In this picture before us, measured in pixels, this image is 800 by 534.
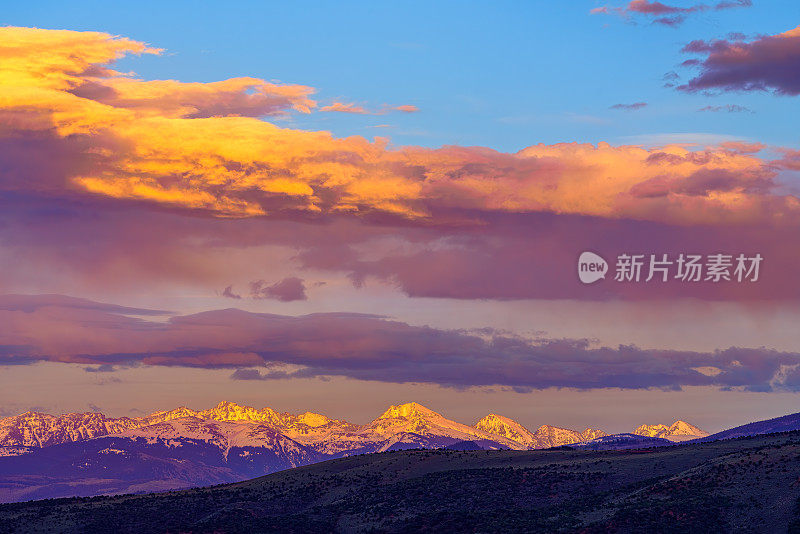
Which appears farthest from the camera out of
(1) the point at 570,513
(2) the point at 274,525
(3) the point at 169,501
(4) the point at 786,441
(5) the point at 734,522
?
(3) the point at 169,501

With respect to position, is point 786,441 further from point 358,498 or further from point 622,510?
point 358,498

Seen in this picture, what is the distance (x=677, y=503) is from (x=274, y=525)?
53712 mm

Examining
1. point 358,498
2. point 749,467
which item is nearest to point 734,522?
point 749,467

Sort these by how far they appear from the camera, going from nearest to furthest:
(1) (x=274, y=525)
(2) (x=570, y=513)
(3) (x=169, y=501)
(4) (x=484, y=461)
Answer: (2) (x=570, y=513), (1) (x=274, y=525), (3) (x=169, y=501), (4) (x=484, y=461)

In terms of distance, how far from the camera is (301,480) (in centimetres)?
16912

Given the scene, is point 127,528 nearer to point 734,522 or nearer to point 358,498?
point 358,498

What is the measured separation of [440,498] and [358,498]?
46.3ft

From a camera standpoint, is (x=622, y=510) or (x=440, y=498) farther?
(x=440, y=498)

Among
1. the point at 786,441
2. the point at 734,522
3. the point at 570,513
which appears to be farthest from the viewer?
the point at 786,441

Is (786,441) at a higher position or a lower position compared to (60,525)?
higher

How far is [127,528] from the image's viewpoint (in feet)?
459

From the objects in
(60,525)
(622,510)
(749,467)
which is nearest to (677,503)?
(622,510)

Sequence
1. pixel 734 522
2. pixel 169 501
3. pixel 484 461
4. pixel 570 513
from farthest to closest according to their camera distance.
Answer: pixel 484 461 < pixel 169 501 < pixel 570 513 < pixel 734 522

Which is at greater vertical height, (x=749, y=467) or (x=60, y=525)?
(x=749, y=467)
